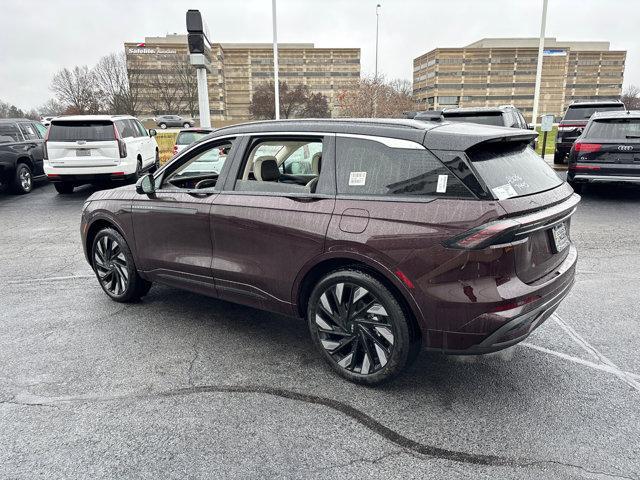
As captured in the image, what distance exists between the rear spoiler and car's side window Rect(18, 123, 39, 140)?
13.5 m

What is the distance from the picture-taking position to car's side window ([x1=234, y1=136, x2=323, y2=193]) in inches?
133

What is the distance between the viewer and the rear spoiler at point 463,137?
275cm

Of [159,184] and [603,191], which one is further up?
[159,184]

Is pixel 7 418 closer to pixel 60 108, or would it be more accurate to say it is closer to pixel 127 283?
pixel 127 283

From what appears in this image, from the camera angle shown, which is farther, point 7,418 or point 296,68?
point 296,68

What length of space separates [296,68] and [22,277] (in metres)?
128

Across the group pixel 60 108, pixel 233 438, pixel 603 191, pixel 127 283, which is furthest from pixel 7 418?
pixel 60 108

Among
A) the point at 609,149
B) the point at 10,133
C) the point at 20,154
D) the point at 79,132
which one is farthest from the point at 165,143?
the point at 609,149

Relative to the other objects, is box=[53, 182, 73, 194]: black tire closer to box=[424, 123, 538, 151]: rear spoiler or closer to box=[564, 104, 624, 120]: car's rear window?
box=[424, 123, 538, 151]: rear spoiler

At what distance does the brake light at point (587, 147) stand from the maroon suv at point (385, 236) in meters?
6.72

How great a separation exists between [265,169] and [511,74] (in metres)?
137

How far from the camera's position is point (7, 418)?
9.32 feet

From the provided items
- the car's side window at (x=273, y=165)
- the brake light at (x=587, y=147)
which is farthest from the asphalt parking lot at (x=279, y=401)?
the brake light at (x=587, y=147)

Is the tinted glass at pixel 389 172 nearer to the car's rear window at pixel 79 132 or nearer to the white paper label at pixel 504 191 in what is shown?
the white paper label at pixel 504 191
